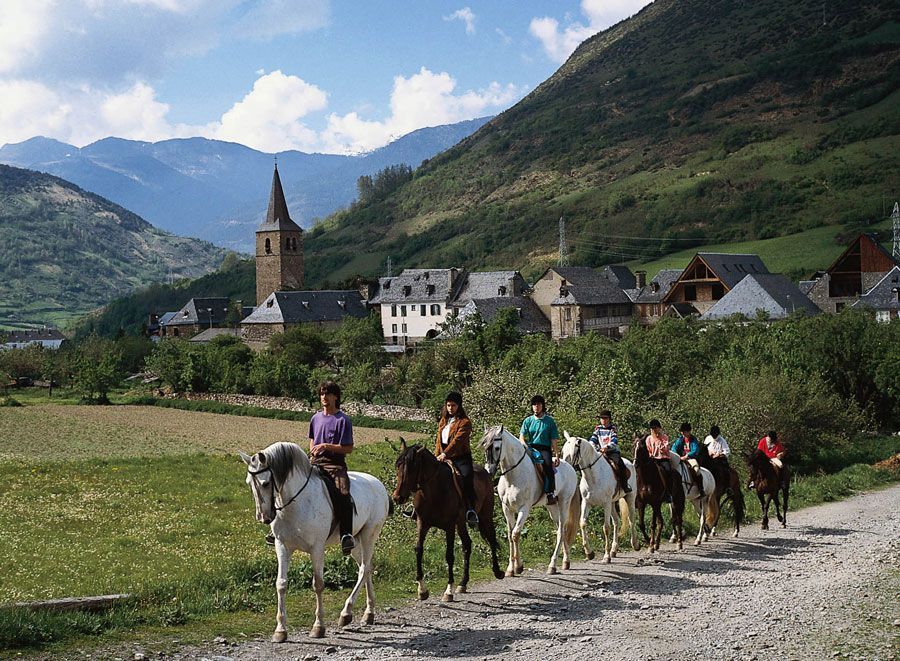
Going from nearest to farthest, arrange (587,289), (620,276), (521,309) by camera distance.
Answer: (521,309)
(587,289)
(620,276)

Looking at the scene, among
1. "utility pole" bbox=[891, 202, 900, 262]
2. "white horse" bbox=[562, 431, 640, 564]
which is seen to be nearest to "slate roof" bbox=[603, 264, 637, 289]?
"utility pole" bbox=[891, 202, 900, 262]

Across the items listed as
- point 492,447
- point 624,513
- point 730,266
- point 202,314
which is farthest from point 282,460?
point 202,314

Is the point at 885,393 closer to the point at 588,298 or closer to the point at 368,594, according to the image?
the point at 368,594

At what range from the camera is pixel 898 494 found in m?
31.5

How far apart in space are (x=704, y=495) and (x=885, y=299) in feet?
203

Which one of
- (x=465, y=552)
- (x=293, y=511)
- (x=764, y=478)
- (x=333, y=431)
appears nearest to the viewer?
(x=293, y=511)

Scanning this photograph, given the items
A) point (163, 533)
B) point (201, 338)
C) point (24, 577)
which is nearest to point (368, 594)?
point (24, 577)

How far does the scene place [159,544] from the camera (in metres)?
25.4

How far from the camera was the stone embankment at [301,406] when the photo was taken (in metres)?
70.8

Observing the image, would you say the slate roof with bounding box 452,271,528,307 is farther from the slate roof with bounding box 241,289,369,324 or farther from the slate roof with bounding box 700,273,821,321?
the slate roof with bounding box 700,273,821,321

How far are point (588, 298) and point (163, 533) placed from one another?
8137 centimetres

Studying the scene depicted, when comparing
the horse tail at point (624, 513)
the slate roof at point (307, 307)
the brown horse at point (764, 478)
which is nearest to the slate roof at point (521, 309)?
the slate roof at point (307, 307)

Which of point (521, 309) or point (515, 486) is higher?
point (521, 309)

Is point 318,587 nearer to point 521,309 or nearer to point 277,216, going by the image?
point 521,309
